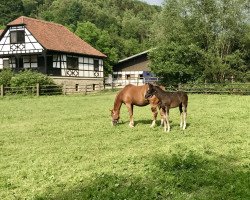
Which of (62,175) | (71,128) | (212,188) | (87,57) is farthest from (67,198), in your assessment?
(87,57)

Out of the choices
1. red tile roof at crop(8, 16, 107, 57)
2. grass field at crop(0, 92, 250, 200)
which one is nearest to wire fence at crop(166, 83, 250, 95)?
red tile roof at crop(8, 16, 107, 57)

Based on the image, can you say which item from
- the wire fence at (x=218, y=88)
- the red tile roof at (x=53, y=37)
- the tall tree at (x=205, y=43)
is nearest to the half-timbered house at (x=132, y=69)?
the red tile roof at (x=53, y=37)

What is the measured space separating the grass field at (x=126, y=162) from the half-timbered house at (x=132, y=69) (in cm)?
4119

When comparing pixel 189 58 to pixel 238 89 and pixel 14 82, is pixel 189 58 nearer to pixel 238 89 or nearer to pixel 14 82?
pixel 238 89

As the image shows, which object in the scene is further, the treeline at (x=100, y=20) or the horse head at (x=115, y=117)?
the treeline at (x=100, y=20)

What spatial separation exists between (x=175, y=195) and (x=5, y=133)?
29.0 ft

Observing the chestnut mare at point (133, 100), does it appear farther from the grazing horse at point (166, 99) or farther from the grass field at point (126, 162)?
the grazing horse at point (166, 99)

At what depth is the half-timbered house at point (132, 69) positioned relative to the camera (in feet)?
183

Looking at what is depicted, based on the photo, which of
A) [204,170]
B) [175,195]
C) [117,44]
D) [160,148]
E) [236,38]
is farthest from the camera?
[117,44]

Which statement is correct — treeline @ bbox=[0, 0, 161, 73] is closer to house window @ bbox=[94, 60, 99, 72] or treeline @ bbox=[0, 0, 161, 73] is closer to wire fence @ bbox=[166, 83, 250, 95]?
house window @ bbox=[94, 60, 99, 72]

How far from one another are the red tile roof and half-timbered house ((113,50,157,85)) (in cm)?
920

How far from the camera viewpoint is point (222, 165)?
8.13 m

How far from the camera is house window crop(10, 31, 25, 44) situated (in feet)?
136

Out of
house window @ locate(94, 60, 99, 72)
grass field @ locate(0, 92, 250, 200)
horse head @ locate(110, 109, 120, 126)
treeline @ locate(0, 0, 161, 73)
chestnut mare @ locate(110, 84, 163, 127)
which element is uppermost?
treeline @ locate(0, 0, 161, 73)
